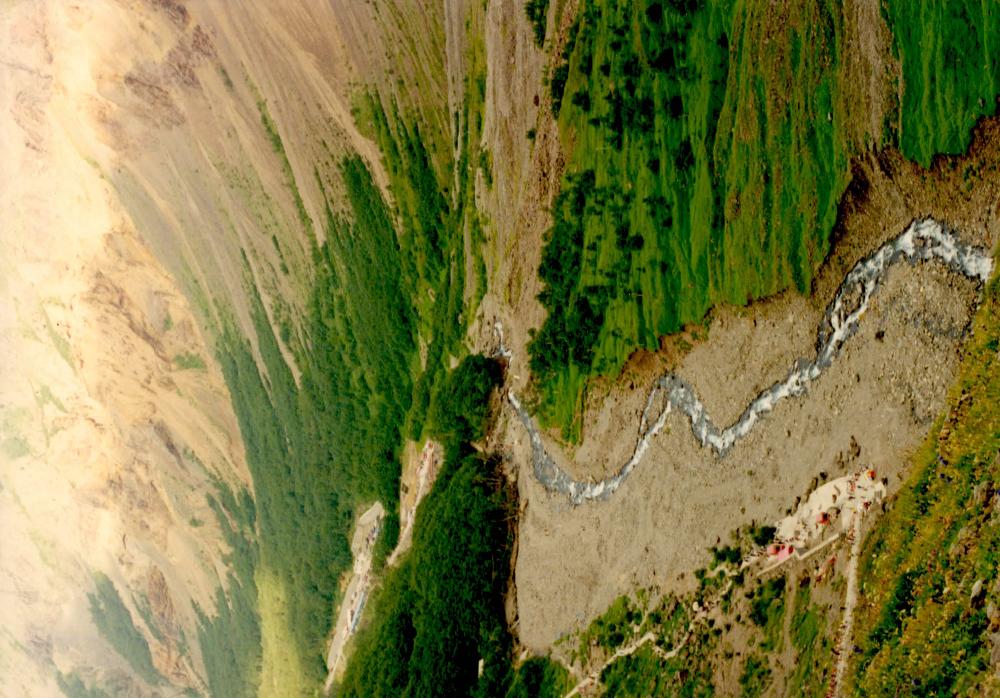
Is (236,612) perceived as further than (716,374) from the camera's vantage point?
Yes

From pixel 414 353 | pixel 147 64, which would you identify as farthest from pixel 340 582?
pixel 147 64

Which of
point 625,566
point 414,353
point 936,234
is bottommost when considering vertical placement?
point 625,566

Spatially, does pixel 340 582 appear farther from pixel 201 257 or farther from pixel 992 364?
pixel 992 364

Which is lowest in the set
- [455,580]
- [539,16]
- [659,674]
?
[659,674]

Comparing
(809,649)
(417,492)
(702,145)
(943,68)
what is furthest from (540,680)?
(943,68)

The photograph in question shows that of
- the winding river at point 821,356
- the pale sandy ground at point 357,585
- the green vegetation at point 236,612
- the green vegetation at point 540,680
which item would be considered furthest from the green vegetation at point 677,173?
the green vegetation at point 236,612

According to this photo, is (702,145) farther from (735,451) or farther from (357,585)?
(357,585)

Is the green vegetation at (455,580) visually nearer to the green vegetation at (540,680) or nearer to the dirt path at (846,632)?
the green vegetation at (540,680)
